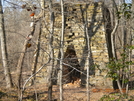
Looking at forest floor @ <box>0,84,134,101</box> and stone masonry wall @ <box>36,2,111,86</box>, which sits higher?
stone masonry wall @ <box>36,2,111,86</box>

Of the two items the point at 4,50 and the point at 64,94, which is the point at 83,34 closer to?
the point at 64,94

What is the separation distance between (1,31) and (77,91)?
367 cm

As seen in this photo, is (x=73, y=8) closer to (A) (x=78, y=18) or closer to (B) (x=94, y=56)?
(A) (x=78, y=18)

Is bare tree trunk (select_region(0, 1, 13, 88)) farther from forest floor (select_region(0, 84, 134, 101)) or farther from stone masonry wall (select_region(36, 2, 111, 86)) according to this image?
stone masonry wall (select_region(36, 2, 111, 86))

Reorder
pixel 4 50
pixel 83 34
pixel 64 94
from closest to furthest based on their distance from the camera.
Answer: pixel 64 94 → pixel 4 50 → pixel 83 34

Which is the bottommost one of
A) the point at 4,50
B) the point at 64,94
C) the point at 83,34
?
the point at 64,94

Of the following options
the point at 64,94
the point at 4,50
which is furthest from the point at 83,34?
the point at 4,50

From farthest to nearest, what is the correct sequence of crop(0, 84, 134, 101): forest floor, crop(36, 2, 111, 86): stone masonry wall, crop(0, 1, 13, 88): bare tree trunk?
1. crop(36, 2, 111, 86): stone masonry wall
2. crop(0, 1, 13, 88): bare tree trunk
3. crop(0, 84, 134, 101): forest floor

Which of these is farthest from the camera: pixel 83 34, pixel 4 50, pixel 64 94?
pixel 83 34

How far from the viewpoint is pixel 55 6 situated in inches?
283

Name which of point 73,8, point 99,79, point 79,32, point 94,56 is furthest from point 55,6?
point 99,79

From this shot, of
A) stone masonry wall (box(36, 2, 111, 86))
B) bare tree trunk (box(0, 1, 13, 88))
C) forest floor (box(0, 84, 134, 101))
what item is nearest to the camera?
forest floor (box(0, 84, 134, 101))

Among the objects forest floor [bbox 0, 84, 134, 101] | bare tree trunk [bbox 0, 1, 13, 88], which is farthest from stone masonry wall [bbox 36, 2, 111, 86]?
bare tree trunk [bbox 0, 1, 13, 88]

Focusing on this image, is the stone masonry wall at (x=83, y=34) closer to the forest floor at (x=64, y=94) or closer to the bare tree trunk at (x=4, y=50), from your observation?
the forest floor at (x=64, y=94)
